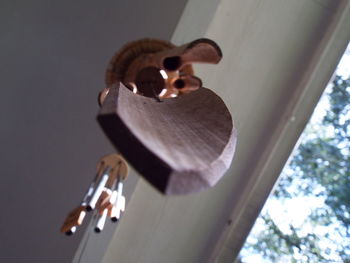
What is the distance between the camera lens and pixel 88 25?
1547 millimetres

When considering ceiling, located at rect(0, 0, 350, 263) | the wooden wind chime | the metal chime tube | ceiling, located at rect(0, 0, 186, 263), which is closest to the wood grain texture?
the wooden wind chime

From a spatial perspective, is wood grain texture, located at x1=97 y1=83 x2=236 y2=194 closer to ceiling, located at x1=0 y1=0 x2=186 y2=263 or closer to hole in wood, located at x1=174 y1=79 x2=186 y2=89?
hole in wood, located at x1=174 y1=79 x2=186 y2=89

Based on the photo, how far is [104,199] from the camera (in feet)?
3.13

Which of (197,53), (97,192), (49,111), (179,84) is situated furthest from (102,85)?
(197,53)

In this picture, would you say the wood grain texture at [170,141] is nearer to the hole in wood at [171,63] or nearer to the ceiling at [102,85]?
the hole in wood at [171,63]

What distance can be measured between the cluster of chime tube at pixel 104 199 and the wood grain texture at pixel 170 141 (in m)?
0.62

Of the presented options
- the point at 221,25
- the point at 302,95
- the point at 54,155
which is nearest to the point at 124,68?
the point at 221,25

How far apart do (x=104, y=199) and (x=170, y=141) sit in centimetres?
73

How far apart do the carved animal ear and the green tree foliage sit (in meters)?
0.76

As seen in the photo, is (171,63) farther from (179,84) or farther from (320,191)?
(320,191)

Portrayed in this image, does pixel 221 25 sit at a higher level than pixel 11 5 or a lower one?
higher

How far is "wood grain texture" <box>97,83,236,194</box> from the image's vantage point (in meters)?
0.22

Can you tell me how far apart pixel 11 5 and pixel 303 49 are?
1.01 metres

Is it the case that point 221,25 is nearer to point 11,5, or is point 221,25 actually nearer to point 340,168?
point 340,168
